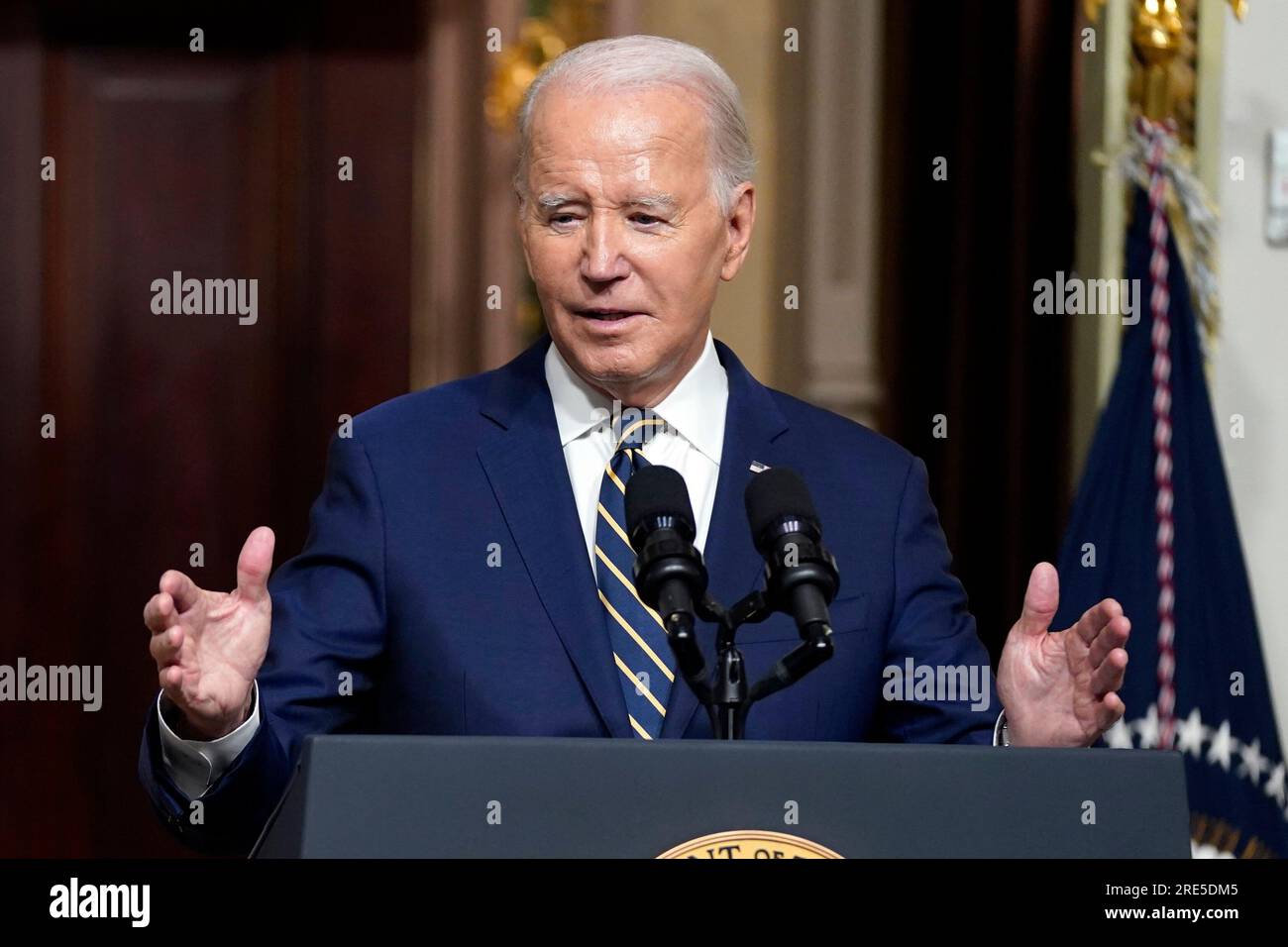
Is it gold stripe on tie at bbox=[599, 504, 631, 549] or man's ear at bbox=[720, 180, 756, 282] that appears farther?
man's ear at bbox=[720, 180, 756, 282]

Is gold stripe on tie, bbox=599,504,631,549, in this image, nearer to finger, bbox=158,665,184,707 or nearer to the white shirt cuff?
the white shirt cuff

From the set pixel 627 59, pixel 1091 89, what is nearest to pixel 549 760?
pixel 627 59

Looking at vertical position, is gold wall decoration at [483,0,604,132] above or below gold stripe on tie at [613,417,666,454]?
above

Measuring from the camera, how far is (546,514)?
1986 mm

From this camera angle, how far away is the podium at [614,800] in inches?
48.3

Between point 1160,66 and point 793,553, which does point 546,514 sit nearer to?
point 793,553

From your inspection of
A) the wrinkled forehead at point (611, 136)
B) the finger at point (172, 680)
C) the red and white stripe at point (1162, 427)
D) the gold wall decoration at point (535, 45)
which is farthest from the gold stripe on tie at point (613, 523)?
the gold wall decoration at point (535, 45)

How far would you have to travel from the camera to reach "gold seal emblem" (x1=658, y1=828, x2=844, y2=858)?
1227 millimetres

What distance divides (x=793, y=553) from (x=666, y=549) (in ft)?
0.32

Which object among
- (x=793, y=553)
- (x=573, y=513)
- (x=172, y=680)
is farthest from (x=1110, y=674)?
(x=172, y=680)

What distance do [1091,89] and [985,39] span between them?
0.80ft

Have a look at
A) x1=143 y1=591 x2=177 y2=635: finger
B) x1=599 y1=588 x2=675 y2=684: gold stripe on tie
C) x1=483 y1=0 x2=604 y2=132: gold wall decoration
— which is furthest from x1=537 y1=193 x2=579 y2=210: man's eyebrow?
x1=483 y1=0 x2=604 y2=132: gold wall decoration

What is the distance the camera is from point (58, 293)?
11.8 ft
